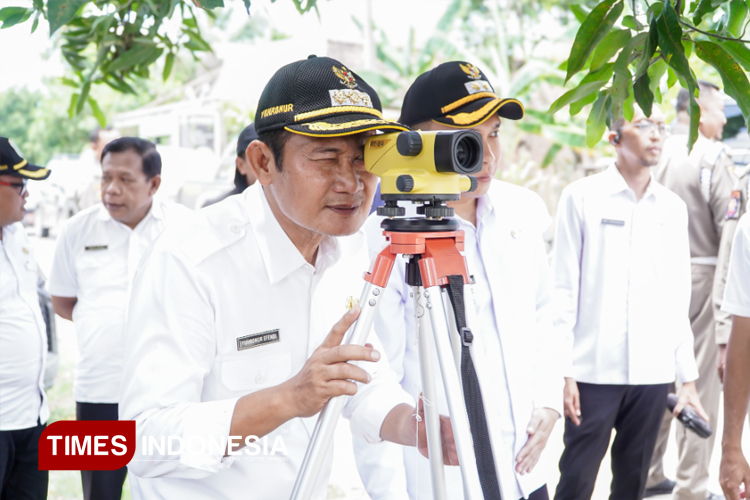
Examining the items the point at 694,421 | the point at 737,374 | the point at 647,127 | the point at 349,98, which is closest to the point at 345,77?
the point at 349,98

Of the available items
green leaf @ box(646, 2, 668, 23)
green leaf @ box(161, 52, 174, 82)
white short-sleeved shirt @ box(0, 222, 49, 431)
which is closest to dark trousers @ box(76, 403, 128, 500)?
white short-sleeved shirt @ box(0, 222, 49, 431)

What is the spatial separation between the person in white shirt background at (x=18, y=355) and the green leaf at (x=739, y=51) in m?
2.90

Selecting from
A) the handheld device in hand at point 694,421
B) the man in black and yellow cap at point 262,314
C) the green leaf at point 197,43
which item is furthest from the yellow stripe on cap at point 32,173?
the handheld device in hand at point 694,421

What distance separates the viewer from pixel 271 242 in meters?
1.69

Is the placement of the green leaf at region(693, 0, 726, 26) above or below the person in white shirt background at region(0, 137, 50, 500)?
above

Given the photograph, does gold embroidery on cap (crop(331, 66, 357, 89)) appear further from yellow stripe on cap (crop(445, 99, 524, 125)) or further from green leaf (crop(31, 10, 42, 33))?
green leaf (crop(31, 10, 42, 33))

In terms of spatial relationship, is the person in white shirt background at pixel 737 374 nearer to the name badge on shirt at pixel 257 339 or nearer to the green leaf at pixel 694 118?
the green leaf at pixel 694 118

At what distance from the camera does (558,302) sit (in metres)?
3.38

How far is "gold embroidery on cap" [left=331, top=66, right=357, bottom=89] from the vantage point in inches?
64.2

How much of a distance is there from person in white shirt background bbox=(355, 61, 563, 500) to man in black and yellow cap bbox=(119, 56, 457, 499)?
442mm

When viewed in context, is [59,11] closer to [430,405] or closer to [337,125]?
[337,125]

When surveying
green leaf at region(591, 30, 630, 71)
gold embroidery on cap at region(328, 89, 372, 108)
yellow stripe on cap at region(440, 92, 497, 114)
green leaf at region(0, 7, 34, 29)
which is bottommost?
gold embroidery on cap at region(328, 89, 372, 108)

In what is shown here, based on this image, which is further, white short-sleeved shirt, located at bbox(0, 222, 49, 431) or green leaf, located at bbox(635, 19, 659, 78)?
white short-sleeved shirt, located at bbox(0, 222, 49, 431)

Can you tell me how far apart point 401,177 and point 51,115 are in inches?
1442
